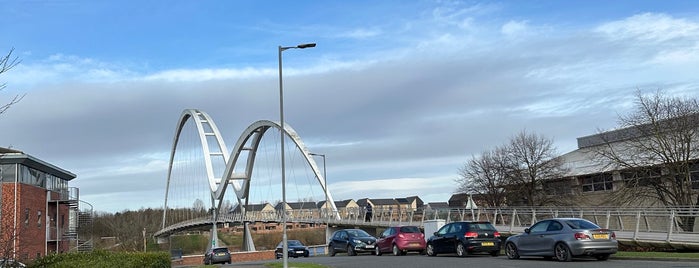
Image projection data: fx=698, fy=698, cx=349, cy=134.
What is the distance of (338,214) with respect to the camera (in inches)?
2564

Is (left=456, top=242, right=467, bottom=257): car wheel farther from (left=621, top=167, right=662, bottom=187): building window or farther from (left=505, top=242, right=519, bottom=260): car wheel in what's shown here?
(left=621, top=167, right=662, bottom=187): building window

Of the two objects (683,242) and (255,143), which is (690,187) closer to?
(683,242)

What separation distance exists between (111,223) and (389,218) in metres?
39.2

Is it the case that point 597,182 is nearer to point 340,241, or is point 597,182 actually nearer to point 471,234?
point 340,241

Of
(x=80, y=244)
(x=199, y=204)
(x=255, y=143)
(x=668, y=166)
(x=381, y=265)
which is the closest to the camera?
(x=381, y=265)

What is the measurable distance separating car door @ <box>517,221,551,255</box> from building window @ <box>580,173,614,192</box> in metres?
34.2

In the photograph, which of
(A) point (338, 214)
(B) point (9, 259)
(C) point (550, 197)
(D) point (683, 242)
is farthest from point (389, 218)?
(B) point (9, 259)

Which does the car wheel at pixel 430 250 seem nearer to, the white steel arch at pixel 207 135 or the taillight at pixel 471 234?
the taillight at pixel 471 234

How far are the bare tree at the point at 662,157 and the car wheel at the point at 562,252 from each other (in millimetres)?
24531

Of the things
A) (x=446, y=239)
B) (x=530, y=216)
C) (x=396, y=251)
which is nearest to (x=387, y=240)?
(x=396, y=251)

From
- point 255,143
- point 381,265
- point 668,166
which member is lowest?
point 381,265

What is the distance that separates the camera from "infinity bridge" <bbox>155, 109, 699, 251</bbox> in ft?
90.5

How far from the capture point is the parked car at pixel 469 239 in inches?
1000

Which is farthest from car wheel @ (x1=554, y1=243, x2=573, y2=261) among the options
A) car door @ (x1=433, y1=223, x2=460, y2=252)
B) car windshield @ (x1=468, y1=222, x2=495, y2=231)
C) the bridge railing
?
the bridge railing
